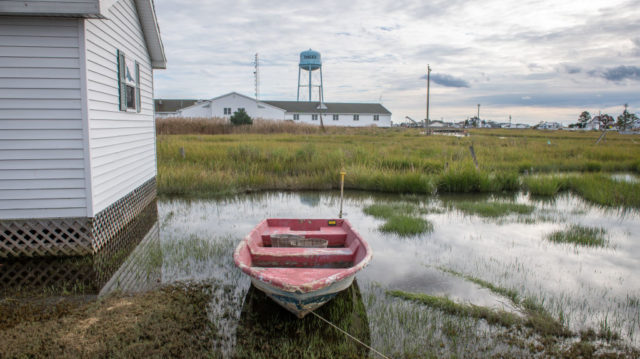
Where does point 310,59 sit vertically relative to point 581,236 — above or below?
above

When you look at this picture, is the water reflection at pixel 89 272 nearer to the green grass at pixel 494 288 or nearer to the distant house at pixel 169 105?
the green grass at pixel 494 288

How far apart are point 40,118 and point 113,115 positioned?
168cm

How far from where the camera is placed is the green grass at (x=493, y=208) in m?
11.5

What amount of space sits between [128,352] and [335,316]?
2374mm

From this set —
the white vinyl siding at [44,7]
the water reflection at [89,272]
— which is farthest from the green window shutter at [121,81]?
the water reflection at [89,272]

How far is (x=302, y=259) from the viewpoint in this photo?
623 cm

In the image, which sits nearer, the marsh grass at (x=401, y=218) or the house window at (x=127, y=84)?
the house window at (x=127, y=84)

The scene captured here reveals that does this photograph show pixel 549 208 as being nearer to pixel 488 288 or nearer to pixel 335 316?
pixel 488 288

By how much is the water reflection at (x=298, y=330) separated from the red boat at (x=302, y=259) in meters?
0.26

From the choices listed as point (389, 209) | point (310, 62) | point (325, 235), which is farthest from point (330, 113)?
point (325, 235)

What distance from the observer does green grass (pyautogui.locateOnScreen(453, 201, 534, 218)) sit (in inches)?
454

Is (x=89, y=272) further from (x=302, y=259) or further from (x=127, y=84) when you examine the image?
(x=127, y=84)

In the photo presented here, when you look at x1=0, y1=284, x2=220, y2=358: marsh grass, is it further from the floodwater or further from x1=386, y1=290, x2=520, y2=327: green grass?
x1=386, y1=290, x2=520, y2=327: green grass

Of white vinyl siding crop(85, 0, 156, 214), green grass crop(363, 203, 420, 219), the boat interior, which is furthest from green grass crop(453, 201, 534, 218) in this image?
white vinyl siding crop(85, 0, 156, 214)
